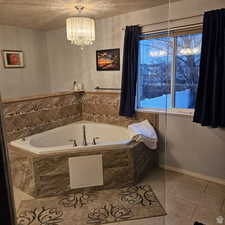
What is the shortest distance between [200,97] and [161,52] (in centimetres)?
85

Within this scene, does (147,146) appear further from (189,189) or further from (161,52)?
(161,52)

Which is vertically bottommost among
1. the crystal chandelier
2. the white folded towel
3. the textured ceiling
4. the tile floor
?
the tile floor

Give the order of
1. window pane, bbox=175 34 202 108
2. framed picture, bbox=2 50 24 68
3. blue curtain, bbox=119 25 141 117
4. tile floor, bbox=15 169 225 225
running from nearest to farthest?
1. tile floor, bbox=15 169 225 225
2. window pane, bbox=175 34 202 108
3. blue curtain, bbox=119 25 141 117
4. framed picture, bbox=2 50 24 68

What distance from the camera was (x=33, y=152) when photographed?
2.27 metres

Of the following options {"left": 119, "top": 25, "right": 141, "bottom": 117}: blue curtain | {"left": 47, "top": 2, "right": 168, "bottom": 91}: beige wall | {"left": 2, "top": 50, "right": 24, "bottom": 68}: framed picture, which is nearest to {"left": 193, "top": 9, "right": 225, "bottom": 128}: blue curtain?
{"left": 47, "top": 2, "right": 168, "bottom": 91}: beige wall

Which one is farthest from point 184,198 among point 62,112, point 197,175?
point 62,112

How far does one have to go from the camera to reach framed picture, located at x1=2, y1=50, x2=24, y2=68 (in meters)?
3.27

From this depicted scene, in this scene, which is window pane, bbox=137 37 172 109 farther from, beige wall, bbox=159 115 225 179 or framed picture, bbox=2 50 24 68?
framed picture, bbox=2 50 24 68

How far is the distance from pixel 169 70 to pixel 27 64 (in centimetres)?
249

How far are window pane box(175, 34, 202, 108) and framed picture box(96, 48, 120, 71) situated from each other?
938 millimetres

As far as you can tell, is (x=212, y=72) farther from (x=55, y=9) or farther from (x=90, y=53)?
(x=55, y=9)

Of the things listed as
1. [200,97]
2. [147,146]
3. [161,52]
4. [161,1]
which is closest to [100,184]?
[147,146]

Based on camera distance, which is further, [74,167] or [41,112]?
[41,112]

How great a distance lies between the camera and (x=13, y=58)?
133 inches
